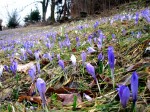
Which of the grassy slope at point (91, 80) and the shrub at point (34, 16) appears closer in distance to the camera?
the grassy slope at point (91, 80)

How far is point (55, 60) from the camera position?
2445 millimetres

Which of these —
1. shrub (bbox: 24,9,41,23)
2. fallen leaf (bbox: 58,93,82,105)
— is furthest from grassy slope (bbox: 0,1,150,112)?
shrub (bbox: 24,9,41,23)

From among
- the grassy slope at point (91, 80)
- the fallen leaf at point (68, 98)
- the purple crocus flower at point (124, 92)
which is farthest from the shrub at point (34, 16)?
the purple crocus flower at point (124, 92)

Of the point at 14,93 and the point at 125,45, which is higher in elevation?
the point at 125,45

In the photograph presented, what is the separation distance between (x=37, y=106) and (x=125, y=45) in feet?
3.74

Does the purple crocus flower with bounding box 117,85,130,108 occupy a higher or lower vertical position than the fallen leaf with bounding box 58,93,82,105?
higher

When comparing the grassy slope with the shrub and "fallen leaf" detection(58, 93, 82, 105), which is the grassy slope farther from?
the shrub

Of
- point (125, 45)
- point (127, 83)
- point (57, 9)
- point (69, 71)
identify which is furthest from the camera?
point (57, 9)

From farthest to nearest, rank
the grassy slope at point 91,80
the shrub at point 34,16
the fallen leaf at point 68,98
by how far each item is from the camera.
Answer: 1. the shrub at point 34,16
2. the fallen leaf at point 68,98
3. the grassy slope at point 91,80

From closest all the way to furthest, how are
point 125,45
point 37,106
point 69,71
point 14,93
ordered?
point 37,106
point 14,93
point 69,71
point 125,45

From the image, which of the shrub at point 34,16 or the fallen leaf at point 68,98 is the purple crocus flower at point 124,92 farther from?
the shrub at point 34,16

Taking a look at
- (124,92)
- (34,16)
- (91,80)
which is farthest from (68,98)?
(34,16)

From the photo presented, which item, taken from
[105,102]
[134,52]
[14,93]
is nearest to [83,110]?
[105,102]

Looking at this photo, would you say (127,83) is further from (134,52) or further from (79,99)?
(134,52)
